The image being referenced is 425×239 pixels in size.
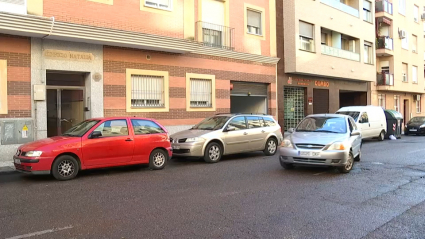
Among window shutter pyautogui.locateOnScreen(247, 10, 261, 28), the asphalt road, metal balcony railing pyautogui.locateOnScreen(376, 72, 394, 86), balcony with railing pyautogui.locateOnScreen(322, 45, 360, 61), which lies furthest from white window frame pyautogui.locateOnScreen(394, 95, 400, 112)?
the asphalt road

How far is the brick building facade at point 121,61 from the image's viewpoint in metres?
11.1

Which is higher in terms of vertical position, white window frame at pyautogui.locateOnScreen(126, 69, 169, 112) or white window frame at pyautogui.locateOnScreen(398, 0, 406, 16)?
white window frame at pyautogui.locateOnScreen(398, 0, 406, 16)

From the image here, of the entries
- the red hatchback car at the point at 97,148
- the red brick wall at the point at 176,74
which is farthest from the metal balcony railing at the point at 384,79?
the red hatchback car at the point at 97,148

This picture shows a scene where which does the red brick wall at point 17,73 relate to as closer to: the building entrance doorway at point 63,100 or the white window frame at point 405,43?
the building entrance doorway at point 63,100

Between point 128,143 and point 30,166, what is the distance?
232 centimetres

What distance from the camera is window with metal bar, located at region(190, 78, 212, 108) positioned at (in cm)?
1578

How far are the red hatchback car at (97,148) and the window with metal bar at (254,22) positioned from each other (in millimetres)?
10357

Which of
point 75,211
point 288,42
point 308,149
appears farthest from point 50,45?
point 288,42

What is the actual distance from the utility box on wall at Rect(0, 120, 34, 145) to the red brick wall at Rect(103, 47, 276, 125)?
2635 millimetres

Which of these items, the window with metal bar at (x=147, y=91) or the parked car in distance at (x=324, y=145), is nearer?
the parked car in distance at (x=324, y=145)

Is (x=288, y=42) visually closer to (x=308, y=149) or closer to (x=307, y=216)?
(x=308, y=149)

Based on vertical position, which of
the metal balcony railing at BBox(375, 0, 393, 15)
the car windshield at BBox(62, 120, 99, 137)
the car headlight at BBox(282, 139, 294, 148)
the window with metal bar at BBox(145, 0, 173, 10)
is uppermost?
the metal balcony railing at BBox(375, 0, 393, 15)

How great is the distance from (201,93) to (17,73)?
24.7 feet

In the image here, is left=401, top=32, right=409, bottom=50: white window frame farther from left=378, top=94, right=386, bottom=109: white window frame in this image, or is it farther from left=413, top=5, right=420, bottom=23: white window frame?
left=378, top=94, right=386, bottom=109: white window frame
